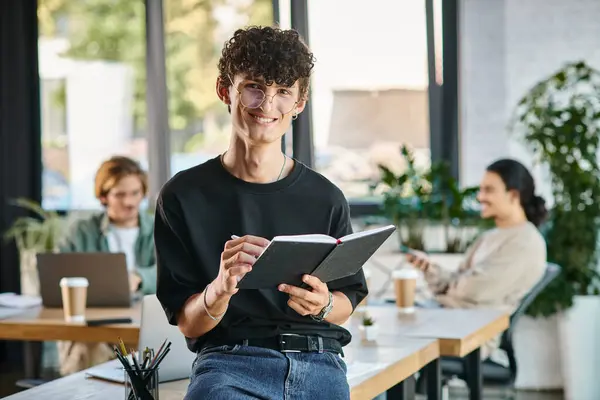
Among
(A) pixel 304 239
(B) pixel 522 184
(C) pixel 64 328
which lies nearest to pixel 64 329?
→ (C) pixel 64 328

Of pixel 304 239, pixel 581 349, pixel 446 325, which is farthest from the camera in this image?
pixel 581 349

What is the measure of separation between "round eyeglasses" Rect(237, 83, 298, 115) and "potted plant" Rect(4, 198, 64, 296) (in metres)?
4.46

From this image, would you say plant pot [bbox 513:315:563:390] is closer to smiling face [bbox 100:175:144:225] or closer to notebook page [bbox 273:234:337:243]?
smiling face [bbox 100:175:144:225]

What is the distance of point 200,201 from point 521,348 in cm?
376

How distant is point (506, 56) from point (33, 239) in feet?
10.6

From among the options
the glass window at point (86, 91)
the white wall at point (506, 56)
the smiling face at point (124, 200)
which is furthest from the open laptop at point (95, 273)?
the glass window at point (86, 91)

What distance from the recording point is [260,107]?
2.31 meters

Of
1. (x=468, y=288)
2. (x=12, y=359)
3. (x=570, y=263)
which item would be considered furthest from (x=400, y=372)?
(x=12, y=359)

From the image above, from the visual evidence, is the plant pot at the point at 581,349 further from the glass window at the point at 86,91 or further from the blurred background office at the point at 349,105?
the glass window at the point at 86,91

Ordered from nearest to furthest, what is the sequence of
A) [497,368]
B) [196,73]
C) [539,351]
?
[497,368], [539,351], [196,73]

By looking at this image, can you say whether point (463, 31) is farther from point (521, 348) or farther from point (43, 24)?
point (43, 24)

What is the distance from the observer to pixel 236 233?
2342 mm

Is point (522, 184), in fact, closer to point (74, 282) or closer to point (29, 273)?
point (74, 282)

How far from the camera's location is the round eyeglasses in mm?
2309
